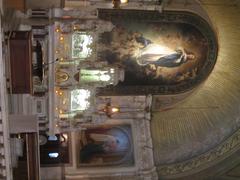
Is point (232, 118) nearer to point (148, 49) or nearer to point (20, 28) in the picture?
point (148, 49)

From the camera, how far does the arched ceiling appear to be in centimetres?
1666

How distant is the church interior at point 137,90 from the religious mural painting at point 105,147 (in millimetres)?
29

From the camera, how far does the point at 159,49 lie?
16.7 meters

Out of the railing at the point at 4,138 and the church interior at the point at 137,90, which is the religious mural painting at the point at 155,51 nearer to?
the church interior at the point at 137,90

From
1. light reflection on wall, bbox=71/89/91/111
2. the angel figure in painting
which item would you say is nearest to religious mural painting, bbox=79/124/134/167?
light reflection on wall, bbox=71/89/91/111

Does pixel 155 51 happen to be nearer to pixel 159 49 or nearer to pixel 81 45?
pixel 159 49

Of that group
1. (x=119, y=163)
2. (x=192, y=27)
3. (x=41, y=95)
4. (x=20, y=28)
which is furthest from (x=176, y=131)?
(x=20, y=28)

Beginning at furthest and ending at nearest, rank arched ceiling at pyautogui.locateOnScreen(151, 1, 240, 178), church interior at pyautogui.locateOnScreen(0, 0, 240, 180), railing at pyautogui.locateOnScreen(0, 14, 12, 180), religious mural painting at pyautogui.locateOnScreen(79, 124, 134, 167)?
arched ceiling at pyautogui.locateOnScreen(151, 1, 240, 178) < religious mural painting at pyautogui.locateOnScreen(79, 124, 134, 167) < church interior at pyautogui.locateOnScreen(0, 0, 240, 180) < railing at pyautogui.locateOnScreen(0, 14, 12, 180)

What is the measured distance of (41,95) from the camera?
15422mm

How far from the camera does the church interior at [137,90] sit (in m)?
15.4

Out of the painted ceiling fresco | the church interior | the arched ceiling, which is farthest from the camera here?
the arched ceiling

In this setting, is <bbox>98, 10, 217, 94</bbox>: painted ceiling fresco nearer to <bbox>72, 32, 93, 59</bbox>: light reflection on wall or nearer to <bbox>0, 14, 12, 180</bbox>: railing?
<bbox>72, 32, 93, 59</bbox>: light reflection on wall

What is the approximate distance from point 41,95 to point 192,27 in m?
4.88

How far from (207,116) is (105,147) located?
317 centimetres
